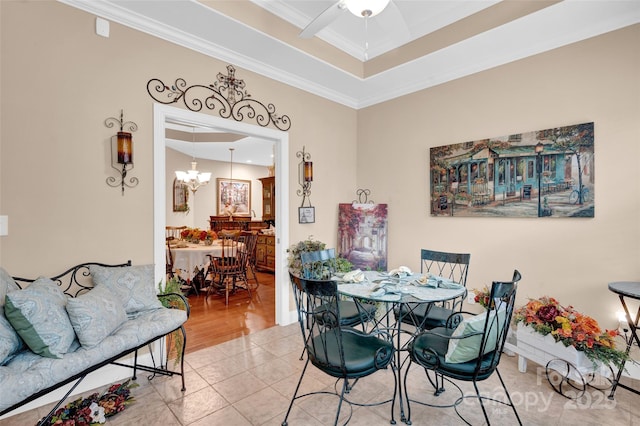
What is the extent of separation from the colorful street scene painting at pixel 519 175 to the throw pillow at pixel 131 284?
307 centimetres

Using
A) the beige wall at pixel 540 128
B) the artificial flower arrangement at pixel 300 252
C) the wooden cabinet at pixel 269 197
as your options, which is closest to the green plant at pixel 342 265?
the artificial flower arrangement at pixel 300 252

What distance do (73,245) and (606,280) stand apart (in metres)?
4.30

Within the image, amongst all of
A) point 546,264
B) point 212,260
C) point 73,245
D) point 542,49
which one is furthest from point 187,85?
point 546,264

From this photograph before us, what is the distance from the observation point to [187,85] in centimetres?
297

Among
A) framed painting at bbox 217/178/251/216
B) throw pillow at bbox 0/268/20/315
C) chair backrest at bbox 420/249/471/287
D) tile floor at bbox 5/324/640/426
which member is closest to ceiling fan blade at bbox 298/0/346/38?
chair backrest at bbox 420/249/471/287

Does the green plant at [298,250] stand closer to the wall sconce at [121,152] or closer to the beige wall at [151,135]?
the beige wall at [151,135]

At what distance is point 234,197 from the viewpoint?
29.7ft

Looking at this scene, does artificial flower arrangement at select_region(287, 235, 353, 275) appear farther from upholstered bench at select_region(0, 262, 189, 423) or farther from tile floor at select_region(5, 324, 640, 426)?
upholstered bench at select_region(0, 262, 189, 423)

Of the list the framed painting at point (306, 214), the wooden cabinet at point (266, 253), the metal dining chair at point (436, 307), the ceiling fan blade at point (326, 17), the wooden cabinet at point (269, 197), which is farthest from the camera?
the wooden cabinet at point (269, 197)

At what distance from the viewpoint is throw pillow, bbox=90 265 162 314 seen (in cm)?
236

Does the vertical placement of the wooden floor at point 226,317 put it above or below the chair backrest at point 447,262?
below

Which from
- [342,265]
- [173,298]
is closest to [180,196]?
[342,265]

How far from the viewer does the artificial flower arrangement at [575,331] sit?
7.34 feet

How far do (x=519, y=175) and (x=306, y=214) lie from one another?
7.68 ft
